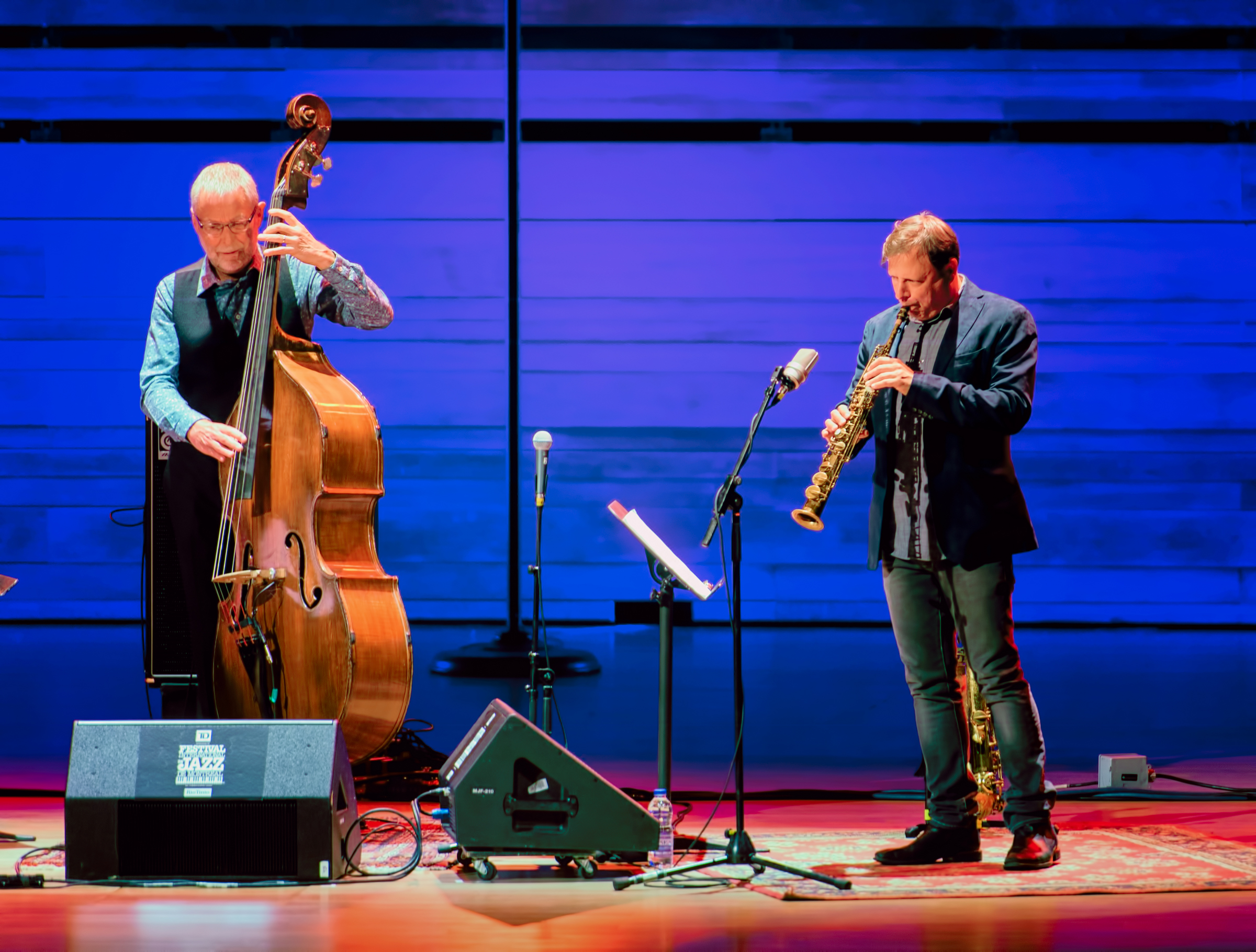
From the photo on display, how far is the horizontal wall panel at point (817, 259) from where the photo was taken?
7.94 metres

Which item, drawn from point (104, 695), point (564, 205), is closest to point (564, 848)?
point (104, 695)

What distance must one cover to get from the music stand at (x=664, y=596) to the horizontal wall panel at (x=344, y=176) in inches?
213

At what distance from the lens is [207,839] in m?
2.67

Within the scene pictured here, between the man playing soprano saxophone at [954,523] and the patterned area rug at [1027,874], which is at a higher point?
the man playing soprano saxophone at [954,523]

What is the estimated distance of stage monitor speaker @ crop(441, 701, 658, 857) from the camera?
272cm

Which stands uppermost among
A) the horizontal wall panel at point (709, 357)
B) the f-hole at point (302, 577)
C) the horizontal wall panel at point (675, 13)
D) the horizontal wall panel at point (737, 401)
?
the horizontal wall panel at point (675, 13)

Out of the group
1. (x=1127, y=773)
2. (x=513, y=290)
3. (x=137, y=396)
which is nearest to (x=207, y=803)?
(x=1127, y=773)

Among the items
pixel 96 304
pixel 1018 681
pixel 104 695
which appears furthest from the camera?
pixel 96 304

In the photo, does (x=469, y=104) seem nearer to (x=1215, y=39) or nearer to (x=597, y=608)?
(x=597, y=608)

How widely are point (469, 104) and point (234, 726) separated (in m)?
5.90

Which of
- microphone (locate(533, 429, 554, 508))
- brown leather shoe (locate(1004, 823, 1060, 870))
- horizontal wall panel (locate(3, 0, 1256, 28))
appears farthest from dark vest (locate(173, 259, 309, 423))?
horizontal wall panel (locate(3, 0, 1256, 28))

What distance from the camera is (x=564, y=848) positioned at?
2.73m

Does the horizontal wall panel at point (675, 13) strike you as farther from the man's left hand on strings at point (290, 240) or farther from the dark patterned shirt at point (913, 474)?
the dark patterned shirt at point (913, 474)

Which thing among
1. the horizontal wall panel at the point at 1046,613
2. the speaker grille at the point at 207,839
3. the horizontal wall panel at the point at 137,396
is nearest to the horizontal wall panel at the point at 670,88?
the horizontal wall panel at the point at 137,396
